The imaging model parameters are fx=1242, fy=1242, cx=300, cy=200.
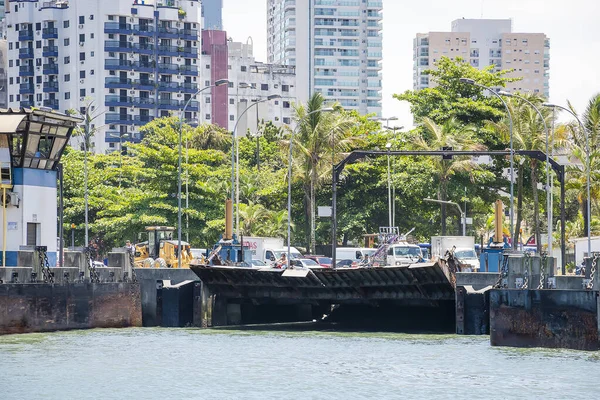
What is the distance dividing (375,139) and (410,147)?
7.43 metres

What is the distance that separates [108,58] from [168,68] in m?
9.59

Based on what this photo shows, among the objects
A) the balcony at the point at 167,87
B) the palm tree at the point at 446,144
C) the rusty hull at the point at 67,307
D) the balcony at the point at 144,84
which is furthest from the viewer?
the balcony at the point at 167,87

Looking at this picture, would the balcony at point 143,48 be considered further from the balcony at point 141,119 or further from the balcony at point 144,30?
the balcony at point 141,119

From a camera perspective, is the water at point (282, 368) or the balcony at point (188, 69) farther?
the balcony at point (188, 69)

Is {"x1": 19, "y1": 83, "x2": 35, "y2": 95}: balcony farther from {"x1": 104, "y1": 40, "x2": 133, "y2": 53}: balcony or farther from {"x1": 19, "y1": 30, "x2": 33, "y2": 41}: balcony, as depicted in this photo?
{"x1": 104, "y1": 40, "x2": 133, "y2": 53}: balcony

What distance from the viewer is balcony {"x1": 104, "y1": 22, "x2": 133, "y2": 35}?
176 m

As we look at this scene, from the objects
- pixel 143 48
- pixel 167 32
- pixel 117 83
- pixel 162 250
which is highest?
pixel 167 32

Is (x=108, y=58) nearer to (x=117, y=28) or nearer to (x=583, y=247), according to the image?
(x=117, y=28)

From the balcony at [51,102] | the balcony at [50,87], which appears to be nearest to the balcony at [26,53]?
the balcony at [50,87]

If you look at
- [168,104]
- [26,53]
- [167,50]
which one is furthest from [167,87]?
[26,53]

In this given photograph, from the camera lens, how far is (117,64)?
177 m

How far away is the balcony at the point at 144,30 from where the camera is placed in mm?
178475

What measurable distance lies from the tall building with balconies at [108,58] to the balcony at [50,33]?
15cm

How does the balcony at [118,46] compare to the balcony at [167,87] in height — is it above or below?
above
